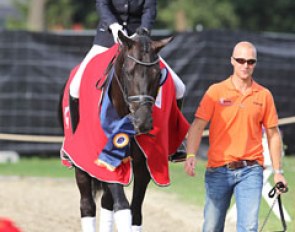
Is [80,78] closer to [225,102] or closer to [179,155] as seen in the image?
Answer: [179,155]

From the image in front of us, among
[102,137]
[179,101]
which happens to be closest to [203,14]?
[179,101]

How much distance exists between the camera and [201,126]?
7418 millimetres

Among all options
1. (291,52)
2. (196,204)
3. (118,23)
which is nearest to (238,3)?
(291,52)

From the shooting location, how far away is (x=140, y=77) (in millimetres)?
7102

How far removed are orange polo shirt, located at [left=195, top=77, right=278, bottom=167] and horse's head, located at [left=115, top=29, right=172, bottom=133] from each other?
19.7 inches

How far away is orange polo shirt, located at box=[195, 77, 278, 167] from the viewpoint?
23.8 ft

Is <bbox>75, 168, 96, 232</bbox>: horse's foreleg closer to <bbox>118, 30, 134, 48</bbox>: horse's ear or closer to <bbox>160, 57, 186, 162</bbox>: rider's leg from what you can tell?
<bbox>160, 57, 186, 162</bbox>: rider's leg

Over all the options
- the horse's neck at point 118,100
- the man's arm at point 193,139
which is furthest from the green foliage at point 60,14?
the man's arm at point 193,139

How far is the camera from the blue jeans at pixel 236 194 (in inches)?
281

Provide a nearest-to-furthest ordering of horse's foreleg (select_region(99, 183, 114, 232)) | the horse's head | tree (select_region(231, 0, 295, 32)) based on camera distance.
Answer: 1. the horse's head
2. horse's foreleg (select_region(99, 183, 114, 232))
3. tree (select_region(231, 0, 295, 32))

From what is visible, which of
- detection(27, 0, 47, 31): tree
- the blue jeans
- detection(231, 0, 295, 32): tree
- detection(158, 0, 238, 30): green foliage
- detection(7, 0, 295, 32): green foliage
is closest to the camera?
the blue jeans

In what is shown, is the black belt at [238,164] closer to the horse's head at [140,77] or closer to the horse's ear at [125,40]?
the horse's head at [140,77]

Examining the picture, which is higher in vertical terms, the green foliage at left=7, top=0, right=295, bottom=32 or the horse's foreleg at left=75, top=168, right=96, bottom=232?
the horse's foreleg at left=75, top=168, right=96, bottom=232

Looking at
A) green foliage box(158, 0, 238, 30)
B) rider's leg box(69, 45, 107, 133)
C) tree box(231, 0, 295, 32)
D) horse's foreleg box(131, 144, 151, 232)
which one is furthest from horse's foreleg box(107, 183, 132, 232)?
tree box(231, 0, 295, 32)
